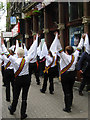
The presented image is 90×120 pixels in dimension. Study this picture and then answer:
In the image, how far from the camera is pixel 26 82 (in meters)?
5.63

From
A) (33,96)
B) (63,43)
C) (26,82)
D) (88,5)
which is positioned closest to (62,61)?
(26,82)

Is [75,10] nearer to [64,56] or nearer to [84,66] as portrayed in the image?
[84,66]

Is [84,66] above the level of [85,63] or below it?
below

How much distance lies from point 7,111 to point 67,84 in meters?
2.00

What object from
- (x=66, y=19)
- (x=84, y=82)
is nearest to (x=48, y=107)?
(x=84, y=82)

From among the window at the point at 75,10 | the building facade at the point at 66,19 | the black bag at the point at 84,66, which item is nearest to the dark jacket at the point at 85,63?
the black bag at the point at 84,66

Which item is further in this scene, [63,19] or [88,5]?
[63,19]

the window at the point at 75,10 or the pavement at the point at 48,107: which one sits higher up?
the window at the point at 75,10

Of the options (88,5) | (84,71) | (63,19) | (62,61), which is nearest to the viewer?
(62,61)

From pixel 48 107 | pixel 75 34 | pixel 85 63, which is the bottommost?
pixel 48 107

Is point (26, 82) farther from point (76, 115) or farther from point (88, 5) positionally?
point (88, 5)

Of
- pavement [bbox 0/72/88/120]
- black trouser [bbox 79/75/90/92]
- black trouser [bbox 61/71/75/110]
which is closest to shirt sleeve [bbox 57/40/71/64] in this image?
black trouser [bbox 61/71/75/110]

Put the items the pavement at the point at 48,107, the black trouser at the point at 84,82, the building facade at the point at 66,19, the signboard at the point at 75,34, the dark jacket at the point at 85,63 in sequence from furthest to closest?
the signboard at the point at 75,34 → the building facade at the point at 66,19 → the black trouser at the point at 84,82 → the dark jacket at the point at 85,63 → the pavement at the point at 48,107

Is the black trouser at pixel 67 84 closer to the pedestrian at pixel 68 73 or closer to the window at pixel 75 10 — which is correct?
the pedestrian at pixel 68 73
